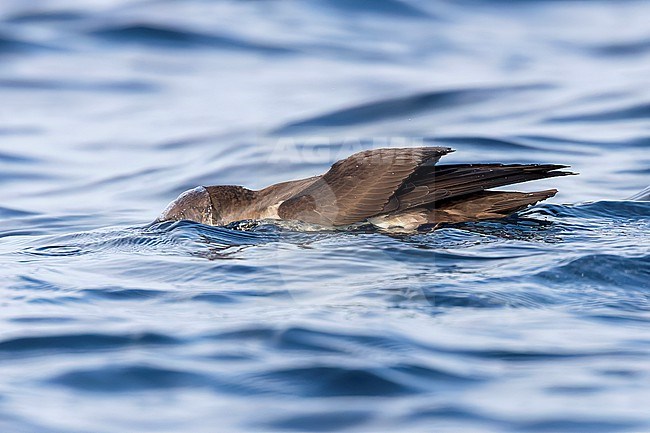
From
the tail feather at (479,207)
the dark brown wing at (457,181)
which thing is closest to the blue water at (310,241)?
the tail feather at (479,207)

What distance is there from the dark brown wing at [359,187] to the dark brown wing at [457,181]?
12cm

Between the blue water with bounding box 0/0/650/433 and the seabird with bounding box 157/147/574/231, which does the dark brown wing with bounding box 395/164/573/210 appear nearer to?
the seabird with bounding box 157/147/574/231

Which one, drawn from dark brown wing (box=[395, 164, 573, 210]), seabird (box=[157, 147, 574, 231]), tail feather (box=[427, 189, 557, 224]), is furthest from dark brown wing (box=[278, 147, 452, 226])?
tail feather (box=[427, 189, 557, 224])

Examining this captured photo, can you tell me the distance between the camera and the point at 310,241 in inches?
281

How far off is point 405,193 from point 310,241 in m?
0.76

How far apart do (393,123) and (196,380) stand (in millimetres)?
7699

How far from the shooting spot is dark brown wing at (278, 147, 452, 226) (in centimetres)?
725

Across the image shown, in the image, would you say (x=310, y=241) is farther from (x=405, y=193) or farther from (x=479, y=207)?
(x=479, y=207)

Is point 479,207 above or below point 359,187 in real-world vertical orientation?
below

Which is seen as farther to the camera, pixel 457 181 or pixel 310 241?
pixel 457 181

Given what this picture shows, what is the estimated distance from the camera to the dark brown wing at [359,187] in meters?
7.25

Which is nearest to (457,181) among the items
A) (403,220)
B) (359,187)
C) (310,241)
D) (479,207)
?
(479,207)

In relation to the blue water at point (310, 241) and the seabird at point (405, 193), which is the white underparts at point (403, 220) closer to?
the seabird at point (405, 193)

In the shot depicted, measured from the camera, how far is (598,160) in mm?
10695
